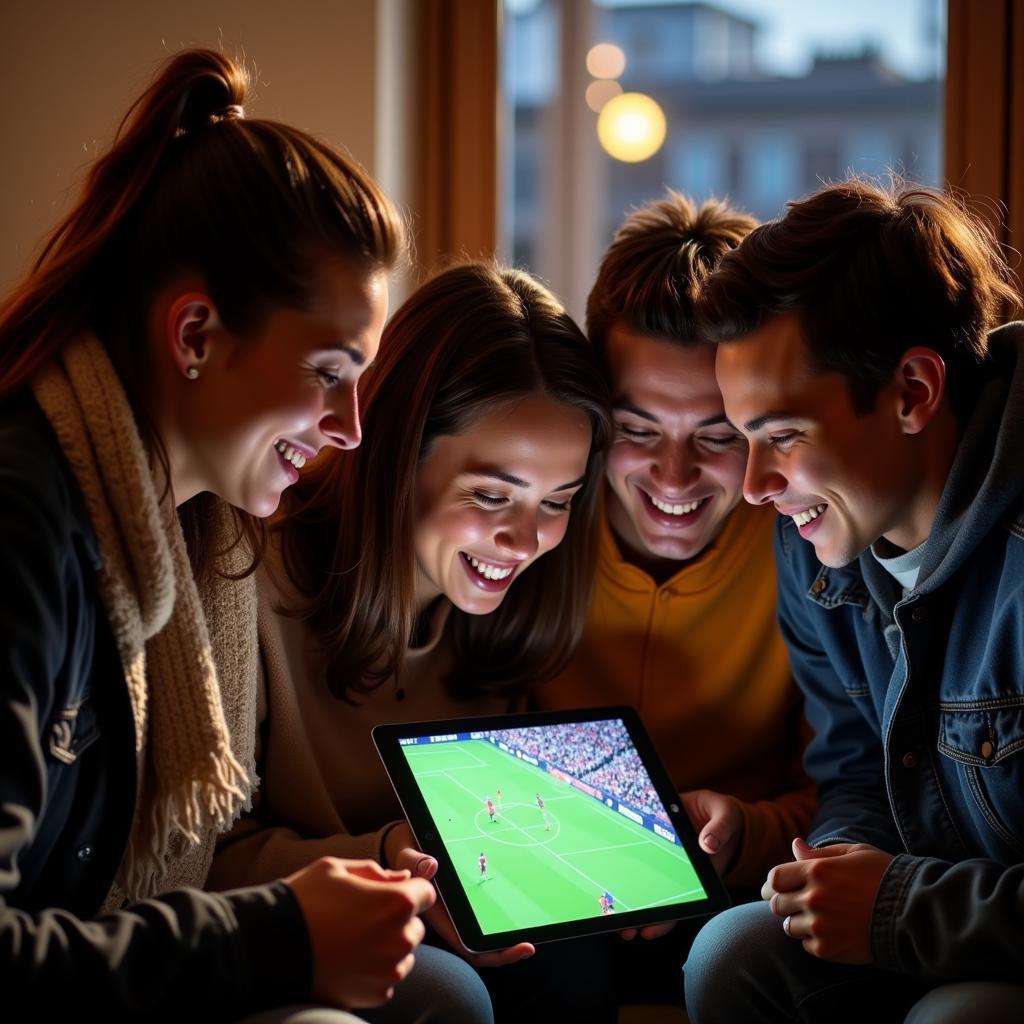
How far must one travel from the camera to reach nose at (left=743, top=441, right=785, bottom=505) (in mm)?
1341

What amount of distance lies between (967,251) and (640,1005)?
0.96 metres

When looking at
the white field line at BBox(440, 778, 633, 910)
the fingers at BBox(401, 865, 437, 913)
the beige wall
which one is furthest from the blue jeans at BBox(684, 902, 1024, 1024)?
the beige wall

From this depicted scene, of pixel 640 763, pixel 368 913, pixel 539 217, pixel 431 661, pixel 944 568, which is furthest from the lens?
pixel 539 217

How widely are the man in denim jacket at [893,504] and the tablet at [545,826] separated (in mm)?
103

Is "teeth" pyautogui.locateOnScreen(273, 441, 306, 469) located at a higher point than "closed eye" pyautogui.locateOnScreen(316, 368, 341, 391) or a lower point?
lower

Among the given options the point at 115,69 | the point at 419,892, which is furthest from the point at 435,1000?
the point at 115,69

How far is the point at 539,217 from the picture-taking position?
8.21 feet

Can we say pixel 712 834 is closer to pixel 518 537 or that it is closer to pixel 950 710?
pixel 950 710

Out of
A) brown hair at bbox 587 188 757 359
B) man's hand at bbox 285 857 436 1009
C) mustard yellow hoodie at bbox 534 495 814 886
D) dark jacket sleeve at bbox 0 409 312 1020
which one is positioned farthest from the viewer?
mustard yellow hoodie at bbox 534 495 814 886

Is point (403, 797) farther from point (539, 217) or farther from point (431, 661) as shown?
point (539, 217)

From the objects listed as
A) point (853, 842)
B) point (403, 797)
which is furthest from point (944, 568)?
point (403, 797)

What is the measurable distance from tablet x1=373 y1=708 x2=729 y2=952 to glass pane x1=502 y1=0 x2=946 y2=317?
124 cm

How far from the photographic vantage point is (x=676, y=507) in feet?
5.41

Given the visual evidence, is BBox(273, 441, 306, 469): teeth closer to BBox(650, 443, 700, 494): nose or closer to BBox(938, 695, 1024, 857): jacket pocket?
BBox(650, 443, 700, 494): nose
